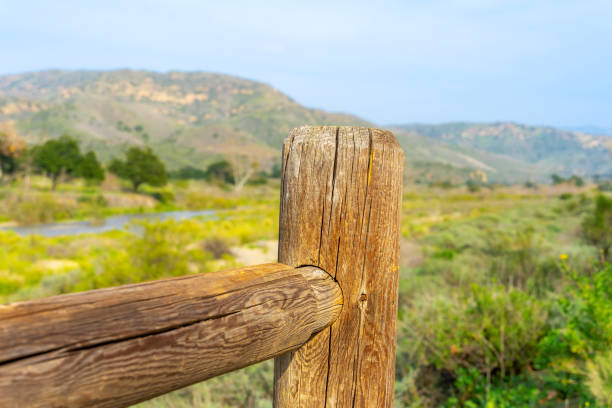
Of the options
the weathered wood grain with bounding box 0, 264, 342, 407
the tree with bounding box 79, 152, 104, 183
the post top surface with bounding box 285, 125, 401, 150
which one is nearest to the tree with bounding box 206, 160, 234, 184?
the tree with bounding box 79, 152, 104, 183

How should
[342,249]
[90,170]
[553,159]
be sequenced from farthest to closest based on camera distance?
1. [553,159]
2. [90,170]
3. [342,249]

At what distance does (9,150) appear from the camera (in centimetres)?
3391

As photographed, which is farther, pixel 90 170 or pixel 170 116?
pixel 170 116

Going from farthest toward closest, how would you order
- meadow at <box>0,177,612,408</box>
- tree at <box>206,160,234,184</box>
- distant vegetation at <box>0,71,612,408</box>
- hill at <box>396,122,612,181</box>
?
hill at <box>396,122,612,181</box> < tree at <box>206,160,234,184</box> < distant vegetation at <box>0,71,612,408</box> < meadow at <box>0,177,612,408</box>

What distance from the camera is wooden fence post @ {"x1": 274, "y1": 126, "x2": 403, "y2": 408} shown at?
3.24 feet

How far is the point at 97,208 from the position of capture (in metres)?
23.9

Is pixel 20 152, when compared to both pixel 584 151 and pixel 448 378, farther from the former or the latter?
pixel 584 151

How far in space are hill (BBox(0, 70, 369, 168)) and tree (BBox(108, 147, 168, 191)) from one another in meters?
6.76

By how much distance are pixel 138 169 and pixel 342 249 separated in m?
40.5

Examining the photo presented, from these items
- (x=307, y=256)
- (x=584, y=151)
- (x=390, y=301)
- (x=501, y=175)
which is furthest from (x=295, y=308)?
(x=584, y=151)

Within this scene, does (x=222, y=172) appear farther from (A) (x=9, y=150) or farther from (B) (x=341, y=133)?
(B) (x=341, y=133)

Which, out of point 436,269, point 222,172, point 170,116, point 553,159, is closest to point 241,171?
point 222,172

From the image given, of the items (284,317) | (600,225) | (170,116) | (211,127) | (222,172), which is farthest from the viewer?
(170,116)

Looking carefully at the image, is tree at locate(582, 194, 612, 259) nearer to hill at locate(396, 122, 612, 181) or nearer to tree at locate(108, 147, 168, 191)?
tree at locate(108, 147, 168, 191)
